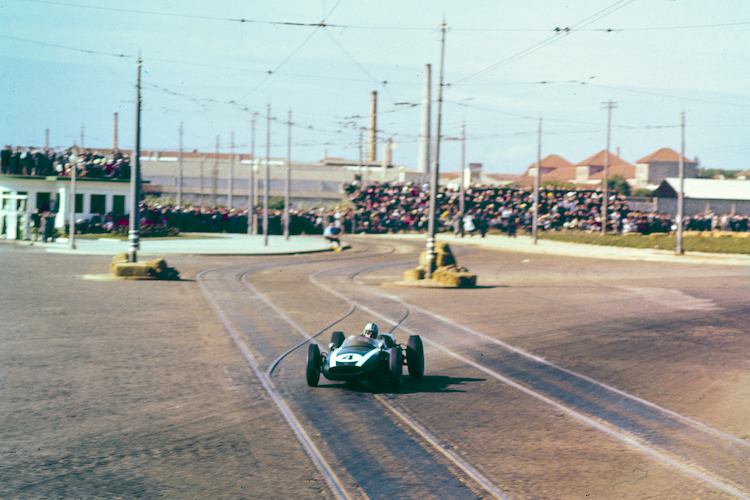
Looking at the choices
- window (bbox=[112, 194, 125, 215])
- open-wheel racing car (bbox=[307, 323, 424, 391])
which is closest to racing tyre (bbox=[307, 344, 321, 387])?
open-wheel racing car (bbox=[307, 323, 424, 391])

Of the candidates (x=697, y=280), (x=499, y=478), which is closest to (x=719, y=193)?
(x=697, y=280)

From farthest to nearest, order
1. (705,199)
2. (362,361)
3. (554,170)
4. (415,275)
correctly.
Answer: (554,170) < (705,199) < (415,275) < (362,361)

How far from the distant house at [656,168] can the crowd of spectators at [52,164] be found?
10586 cm

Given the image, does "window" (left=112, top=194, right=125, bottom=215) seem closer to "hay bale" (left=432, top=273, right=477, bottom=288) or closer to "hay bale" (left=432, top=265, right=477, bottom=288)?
"hay bale" (left=432, top=265, right=477, bottom=288)

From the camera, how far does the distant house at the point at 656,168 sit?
132125mm

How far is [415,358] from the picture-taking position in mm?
9891

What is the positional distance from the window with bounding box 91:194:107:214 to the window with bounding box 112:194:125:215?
1.88 ft

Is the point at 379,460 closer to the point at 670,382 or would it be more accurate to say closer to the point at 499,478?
the point at 499,478

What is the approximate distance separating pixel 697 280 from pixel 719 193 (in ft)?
188

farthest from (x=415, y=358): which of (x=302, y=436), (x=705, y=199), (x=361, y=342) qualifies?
(x=705, y=199)

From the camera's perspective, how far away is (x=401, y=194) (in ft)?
229

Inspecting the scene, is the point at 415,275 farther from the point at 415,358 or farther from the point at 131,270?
the point at 415,358

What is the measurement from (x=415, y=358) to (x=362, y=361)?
1059mm

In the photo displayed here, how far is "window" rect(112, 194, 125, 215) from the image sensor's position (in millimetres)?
48562
